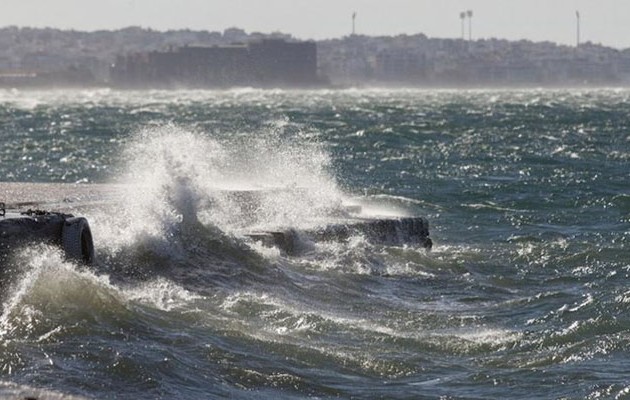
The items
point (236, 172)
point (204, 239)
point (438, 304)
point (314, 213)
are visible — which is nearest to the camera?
point (438, 304)

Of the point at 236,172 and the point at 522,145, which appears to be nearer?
the point at 236,172

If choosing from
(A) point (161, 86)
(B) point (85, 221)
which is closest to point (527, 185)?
(B) point (85, 221)

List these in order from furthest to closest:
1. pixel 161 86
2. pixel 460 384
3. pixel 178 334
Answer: pixel 161 86 → pixel 178 334 → pixel 460 384

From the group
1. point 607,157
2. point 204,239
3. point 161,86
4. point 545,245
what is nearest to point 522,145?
point 607,157

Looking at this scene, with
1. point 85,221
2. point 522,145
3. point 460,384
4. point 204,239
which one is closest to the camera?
point 460,384

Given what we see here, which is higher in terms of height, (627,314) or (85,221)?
(85,221)

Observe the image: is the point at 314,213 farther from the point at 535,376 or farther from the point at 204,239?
the point at 535,376

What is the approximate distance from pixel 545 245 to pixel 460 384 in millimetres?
9727

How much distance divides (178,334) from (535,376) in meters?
2.44

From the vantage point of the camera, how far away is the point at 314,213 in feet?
66.9

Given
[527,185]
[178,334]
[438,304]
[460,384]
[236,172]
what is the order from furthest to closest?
[527,185]
[236,172]
[438,304]
[178,334]
[460,384]

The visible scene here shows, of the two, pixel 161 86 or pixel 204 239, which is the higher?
pixel 204 239

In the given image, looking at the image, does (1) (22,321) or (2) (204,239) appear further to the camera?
(2) (204,239)

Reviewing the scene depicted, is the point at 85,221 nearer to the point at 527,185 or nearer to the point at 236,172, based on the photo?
the point at 236,172
